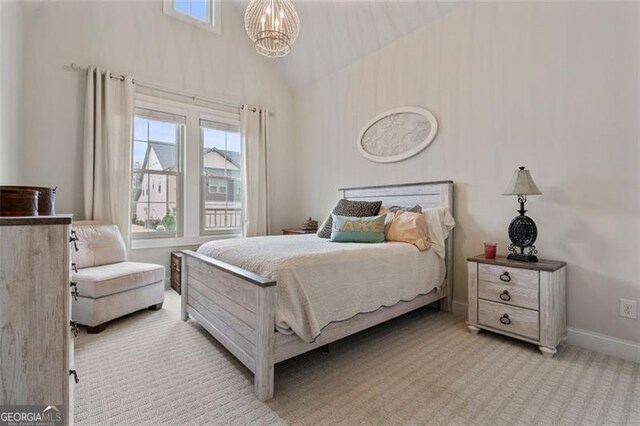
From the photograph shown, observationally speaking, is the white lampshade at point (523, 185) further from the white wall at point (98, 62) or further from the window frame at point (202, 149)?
the white wall at point (98, 62)

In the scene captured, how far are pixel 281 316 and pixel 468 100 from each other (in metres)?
2.56

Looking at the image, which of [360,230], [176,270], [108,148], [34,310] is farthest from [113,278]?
[360,230]

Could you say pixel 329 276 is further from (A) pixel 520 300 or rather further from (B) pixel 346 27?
(B) pixel 346 27

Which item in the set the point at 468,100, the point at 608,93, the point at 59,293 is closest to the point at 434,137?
the point at 468,100

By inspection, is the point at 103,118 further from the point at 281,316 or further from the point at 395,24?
the point at 395,24

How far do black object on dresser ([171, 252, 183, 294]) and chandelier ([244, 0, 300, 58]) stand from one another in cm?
244

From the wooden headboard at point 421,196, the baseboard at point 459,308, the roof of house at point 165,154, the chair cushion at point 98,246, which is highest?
the roof of house at point 165,154

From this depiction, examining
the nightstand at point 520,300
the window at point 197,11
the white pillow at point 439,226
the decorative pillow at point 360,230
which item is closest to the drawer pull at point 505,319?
the nightstand at point 520,300

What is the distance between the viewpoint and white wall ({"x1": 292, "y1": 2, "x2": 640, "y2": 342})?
206 centimetres

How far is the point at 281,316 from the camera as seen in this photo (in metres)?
1.63

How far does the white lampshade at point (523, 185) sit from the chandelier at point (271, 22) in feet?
6.71

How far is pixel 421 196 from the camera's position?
3.11m

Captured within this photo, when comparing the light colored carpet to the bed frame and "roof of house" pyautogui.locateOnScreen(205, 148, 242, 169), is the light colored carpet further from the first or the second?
"roof of house" pyautogui.locateOnScreen(205, 148, 242, 169)

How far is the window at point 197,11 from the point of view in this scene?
376 centimetres
